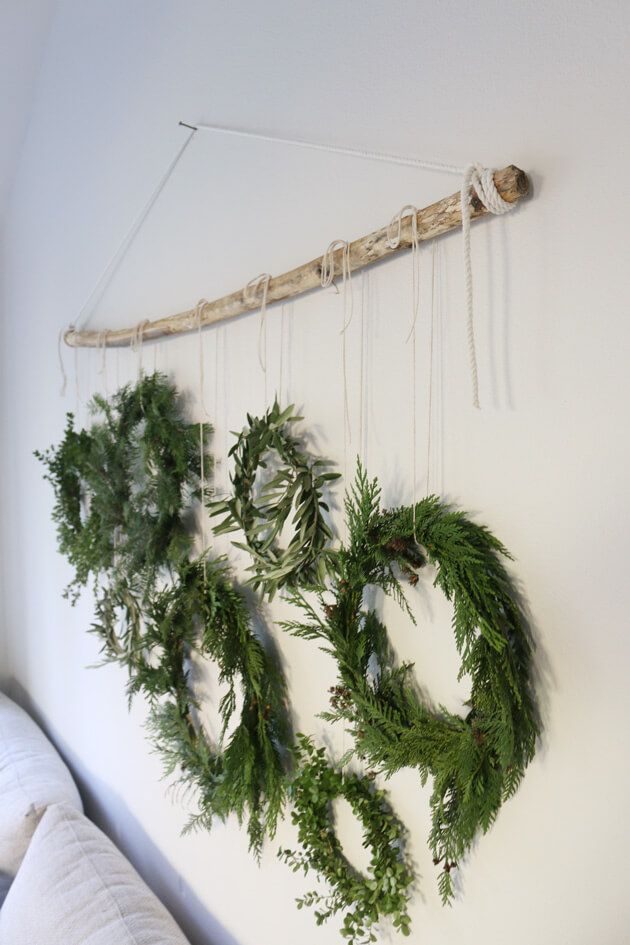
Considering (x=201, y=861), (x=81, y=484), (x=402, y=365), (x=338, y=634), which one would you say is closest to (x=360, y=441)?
(x=402, y=365)

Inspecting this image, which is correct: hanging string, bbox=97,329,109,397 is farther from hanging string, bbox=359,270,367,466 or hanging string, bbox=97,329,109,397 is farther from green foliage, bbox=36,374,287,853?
hanging string, bbox=359,270,367,466

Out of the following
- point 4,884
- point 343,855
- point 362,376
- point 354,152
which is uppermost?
point 354,152

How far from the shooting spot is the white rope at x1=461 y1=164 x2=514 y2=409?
69 centimetres

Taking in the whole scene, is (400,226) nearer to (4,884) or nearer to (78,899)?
(78,899)

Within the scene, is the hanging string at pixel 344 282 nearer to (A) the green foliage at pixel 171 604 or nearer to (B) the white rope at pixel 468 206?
(B) the white rope at pixel 468 206

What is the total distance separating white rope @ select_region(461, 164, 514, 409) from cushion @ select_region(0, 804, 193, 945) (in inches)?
40.0

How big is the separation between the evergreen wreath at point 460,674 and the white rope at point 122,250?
2.53 ft

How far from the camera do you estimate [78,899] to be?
4.24ft

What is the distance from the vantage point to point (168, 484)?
125 cm

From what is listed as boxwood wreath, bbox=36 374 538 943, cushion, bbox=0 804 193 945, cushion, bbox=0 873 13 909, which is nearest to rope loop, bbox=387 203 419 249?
boxwood wreath, bbox=36 374 538 943

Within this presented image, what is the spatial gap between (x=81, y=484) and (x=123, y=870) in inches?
32.6

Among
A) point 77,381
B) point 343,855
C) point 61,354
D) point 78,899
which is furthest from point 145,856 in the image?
point 61,354

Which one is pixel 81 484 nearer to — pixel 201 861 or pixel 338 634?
pixel 201 861

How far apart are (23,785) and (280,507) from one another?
1.15 meters
